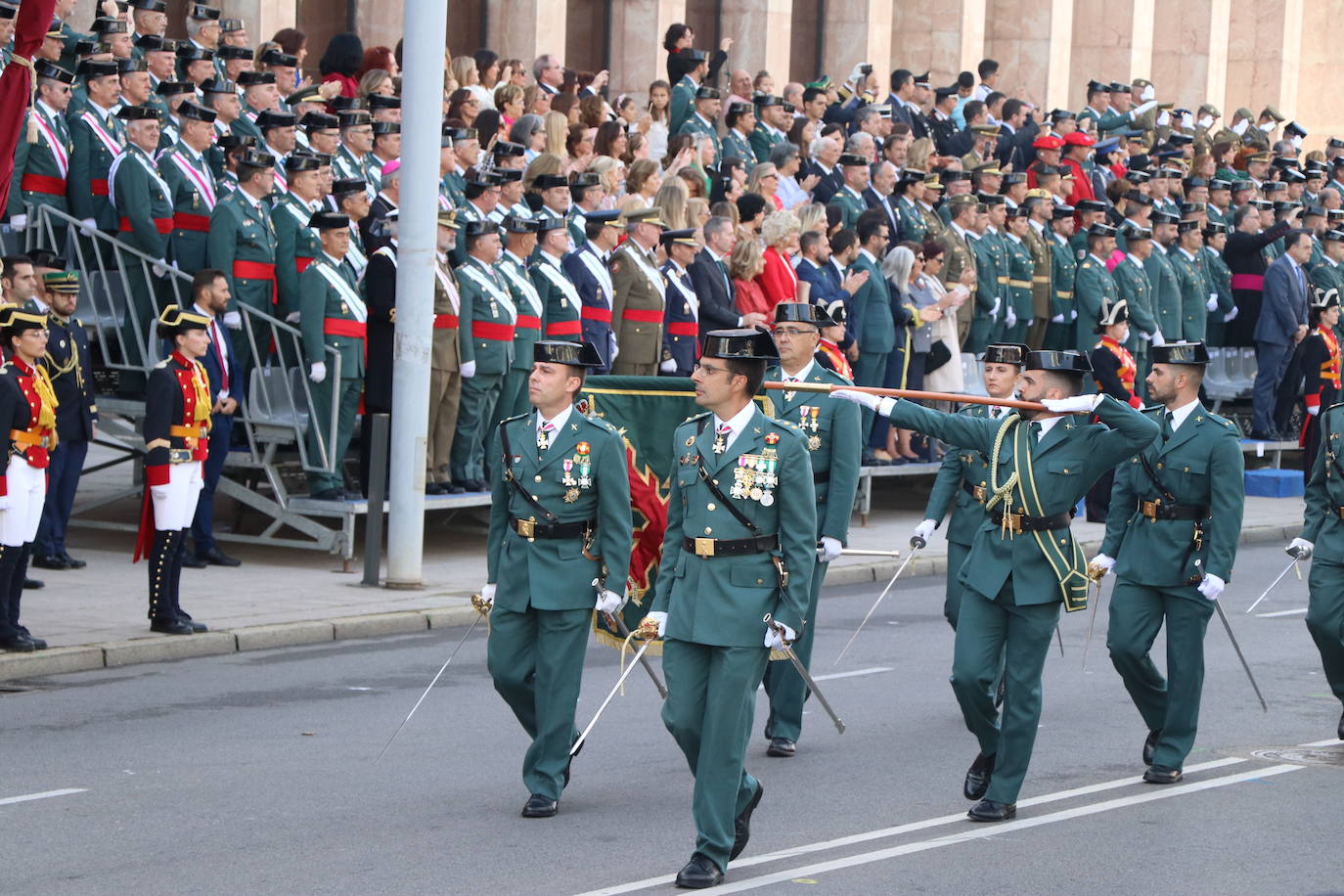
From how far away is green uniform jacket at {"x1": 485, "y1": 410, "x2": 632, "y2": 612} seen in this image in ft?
29.6

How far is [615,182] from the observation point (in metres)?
19.5

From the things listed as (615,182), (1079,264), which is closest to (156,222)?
(615,182)

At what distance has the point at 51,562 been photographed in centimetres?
1501

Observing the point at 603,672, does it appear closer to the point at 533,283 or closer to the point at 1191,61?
the point at 533,283

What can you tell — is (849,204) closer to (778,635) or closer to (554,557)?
(554,557)

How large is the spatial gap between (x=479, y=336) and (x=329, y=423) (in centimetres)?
135

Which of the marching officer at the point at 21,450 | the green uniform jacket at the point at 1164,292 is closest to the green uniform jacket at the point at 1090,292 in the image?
Answer: the green uniform jacket at the point at 1164,292

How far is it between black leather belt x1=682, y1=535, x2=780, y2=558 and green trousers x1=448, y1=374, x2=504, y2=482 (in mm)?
8614

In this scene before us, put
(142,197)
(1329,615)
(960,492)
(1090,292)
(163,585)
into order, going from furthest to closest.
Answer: (1090,292), (142,197), (163,585), (960,492), (1329,615)

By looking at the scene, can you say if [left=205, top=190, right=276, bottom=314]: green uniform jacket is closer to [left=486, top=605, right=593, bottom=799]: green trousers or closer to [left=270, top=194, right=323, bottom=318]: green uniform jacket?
[left=270, top=194, right=323, bottom=318]: green uniform jacket

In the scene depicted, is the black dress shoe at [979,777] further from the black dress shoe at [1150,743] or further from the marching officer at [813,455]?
the marching officer at [813,455]

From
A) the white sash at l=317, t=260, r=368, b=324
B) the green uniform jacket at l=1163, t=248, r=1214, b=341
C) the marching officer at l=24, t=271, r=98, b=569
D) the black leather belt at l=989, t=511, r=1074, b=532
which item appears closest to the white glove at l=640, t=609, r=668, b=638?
the black leather belt at l=989, t=511, r=1074, b=532

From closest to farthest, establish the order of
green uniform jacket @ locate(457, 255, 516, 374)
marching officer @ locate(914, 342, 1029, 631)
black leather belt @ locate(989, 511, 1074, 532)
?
black leather belt @ locate(989, 511, 1074, 532) → marching officer @ locate(914, 342, 1029, 631) → green uniform jacket @ locate(457, 255, 516, 374)

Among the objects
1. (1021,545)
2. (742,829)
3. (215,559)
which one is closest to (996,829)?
(1021,545)
